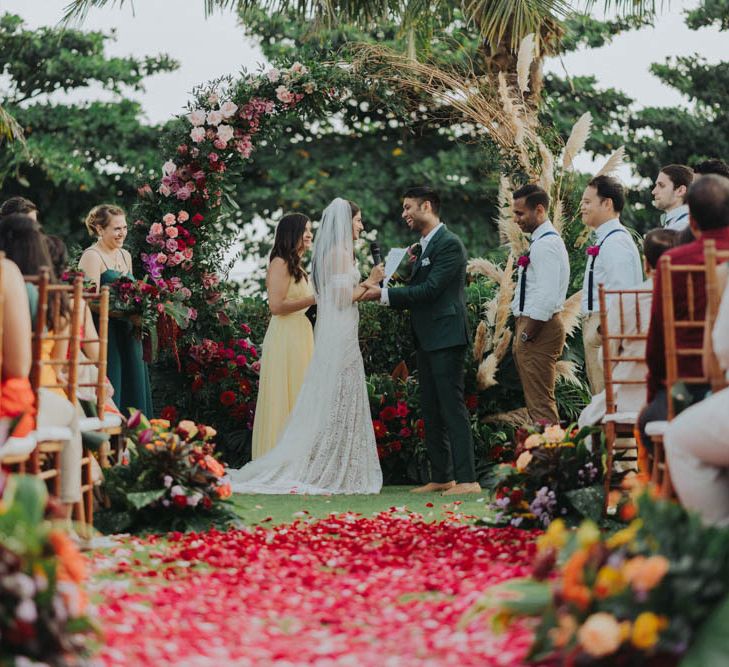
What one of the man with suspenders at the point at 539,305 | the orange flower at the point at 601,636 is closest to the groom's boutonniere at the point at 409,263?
the man with suspenders at the point at 539,305

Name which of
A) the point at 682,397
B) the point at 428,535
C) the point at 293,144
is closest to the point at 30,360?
the point at 428,535

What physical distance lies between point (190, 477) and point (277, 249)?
10.1 feet

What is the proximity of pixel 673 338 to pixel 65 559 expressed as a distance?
93.0 inches

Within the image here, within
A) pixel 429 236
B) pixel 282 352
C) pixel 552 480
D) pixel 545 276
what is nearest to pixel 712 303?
pixel 552 480

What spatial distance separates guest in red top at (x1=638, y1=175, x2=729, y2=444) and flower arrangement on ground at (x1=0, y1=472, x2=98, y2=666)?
2.43 meters

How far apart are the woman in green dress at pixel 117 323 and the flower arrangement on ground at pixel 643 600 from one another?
550 cm

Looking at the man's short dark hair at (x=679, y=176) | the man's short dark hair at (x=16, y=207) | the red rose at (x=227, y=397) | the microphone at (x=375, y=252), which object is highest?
the man's short dark hair at (x=679, y=176)

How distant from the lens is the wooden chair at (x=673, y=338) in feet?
13.8

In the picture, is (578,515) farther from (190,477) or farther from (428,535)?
(190,477)

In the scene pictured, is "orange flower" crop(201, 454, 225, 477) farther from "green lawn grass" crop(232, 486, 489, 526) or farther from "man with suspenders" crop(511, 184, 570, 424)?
"man with suspenders" crop(511, 184, 570, 424)

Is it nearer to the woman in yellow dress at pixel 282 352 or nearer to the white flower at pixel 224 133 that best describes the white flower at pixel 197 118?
the white flower at pixel 224 133

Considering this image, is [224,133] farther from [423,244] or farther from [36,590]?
[36,590]

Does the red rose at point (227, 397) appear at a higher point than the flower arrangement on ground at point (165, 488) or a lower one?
higher

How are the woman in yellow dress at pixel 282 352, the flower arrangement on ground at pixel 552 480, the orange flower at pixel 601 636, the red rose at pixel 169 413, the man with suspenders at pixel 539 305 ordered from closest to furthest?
the orange flower at pixel 601 636 → the flower arrangement on ground at pixel 552 480 → the man with suspenders at pixel 539 305 → the woman in yellow dress at pixel 282 352 → the red rose at pixel 169 413
